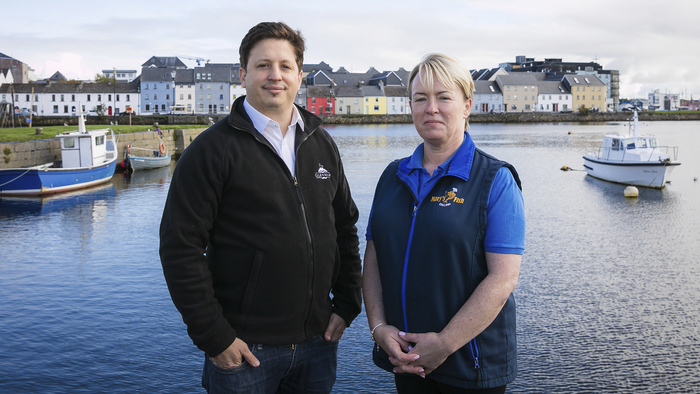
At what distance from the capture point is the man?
8.63 ft

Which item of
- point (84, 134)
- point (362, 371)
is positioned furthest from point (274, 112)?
point (84, 134)

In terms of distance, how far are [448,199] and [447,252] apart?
23 cm

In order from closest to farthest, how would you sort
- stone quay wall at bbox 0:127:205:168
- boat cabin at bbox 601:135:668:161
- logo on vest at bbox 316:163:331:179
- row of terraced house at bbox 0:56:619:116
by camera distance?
logo on vest at bbox 316:163:331:179
stone quay wall at bbox 0:127:205:168
boat cabin at bbox 601:135:668:161
row of terraced house at bbox 0:56:619:116

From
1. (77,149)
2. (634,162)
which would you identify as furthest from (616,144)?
(77,149)

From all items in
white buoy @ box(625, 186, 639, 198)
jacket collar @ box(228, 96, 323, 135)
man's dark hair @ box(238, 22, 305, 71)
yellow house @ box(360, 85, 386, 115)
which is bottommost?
white buoy @ box(625, 186, 639, 198)

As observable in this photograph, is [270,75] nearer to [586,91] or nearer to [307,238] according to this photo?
[307,238]

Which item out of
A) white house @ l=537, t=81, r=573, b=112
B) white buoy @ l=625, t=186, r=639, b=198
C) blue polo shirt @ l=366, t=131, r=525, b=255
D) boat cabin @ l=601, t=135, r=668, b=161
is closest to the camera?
blue polo shirt @ l=366, t=131, r=525, b=255

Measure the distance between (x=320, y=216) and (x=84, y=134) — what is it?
77.3ft

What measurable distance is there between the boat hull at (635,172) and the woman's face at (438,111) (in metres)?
24.1

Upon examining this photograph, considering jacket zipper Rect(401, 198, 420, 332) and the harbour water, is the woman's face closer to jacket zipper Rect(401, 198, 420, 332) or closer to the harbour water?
jacket zipper Rect(401, 198, 420, 332)

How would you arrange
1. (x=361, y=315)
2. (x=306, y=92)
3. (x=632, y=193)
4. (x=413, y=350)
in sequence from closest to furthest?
(x=413, y=350), (x=361, y=315), (x=632, y=193), (x=306, y=92)

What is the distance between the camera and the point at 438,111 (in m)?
2.71

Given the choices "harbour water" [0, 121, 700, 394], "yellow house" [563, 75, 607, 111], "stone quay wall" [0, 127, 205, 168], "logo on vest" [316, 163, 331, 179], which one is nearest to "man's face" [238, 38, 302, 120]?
"logo on vest" [316, 163, 331, 179]

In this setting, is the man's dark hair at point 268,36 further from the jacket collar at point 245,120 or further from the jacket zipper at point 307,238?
the jacket zipper at point 307,238
